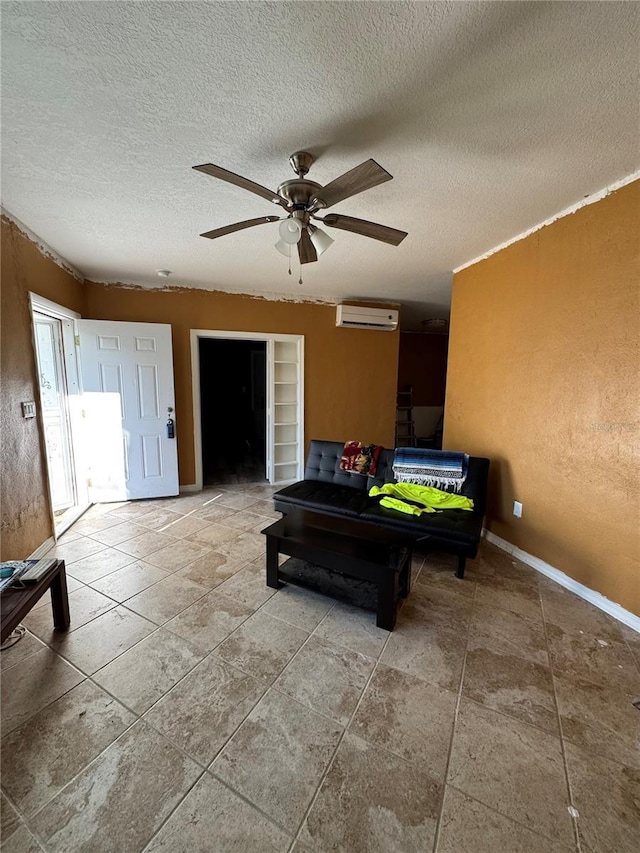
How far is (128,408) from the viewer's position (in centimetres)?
368

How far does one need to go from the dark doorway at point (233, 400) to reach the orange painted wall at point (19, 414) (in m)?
3.20

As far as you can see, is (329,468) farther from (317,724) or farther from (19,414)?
(19,414)

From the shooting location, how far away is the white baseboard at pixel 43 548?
2.47m

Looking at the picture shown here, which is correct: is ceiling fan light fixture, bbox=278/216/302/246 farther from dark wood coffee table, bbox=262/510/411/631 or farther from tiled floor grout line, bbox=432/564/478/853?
tiled floor grout line, bbox=432/564/478/853

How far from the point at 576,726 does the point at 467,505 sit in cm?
142

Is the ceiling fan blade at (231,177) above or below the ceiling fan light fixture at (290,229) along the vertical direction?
above

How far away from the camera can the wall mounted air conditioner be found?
4469 millimetres

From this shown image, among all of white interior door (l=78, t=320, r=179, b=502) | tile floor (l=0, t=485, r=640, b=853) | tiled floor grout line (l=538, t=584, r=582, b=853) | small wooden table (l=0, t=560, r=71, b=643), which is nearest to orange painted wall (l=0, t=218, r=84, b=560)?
tile floor (l=0, t=485, r=640, b=853)

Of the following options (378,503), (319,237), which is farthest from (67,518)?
(319,237)

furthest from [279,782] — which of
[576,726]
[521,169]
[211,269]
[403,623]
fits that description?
[211,269]

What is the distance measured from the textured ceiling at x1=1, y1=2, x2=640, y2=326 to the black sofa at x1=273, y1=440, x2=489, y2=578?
2.01 metres

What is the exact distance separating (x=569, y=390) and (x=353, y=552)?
1.77 meters

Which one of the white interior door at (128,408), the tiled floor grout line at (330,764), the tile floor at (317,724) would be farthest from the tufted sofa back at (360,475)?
the white interior door at (128,408)

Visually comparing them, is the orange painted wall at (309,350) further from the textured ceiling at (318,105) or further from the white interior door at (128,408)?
the textured ceiling at (318,105)
